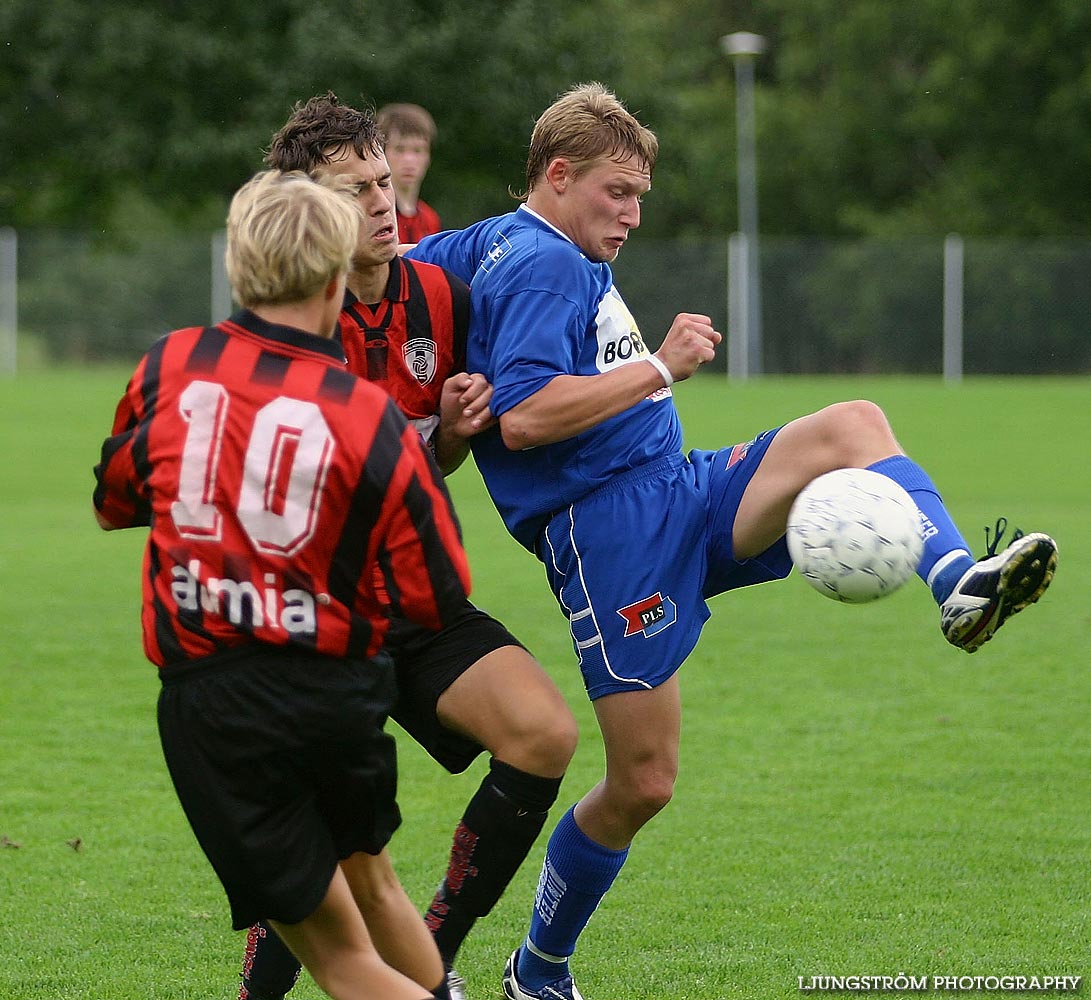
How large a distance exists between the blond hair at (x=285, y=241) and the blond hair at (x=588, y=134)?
122 centimetres

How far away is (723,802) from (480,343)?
2202mm

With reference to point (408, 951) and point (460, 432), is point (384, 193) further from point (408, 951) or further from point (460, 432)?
point (408, 951)

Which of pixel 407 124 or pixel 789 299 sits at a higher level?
pixel 407 124

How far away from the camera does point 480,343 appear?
3902 millimetres

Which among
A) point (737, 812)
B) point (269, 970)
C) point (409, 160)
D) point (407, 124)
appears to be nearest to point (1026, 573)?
point (269, 970)

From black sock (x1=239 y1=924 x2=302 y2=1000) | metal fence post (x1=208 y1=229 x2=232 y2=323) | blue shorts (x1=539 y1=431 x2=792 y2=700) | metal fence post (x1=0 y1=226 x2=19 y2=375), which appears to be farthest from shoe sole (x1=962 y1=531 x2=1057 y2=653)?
metal fence post (x1=0 y1=226 x2=19 y2=375)

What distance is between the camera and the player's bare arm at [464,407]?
3713mm

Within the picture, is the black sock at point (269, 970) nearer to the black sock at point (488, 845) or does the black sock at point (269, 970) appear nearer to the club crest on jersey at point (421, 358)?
the black sock at point (488, 845)

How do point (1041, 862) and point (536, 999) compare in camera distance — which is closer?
point (536, 999)

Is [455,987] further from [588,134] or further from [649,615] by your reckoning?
[588,134]

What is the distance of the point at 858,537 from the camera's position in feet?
11.5

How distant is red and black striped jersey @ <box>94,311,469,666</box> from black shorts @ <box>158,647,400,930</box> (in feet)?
0.17

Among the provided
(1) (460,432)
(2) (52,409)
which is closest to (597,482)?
(1) (460,432)

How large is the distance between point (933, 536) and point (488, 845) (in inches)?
48.2
